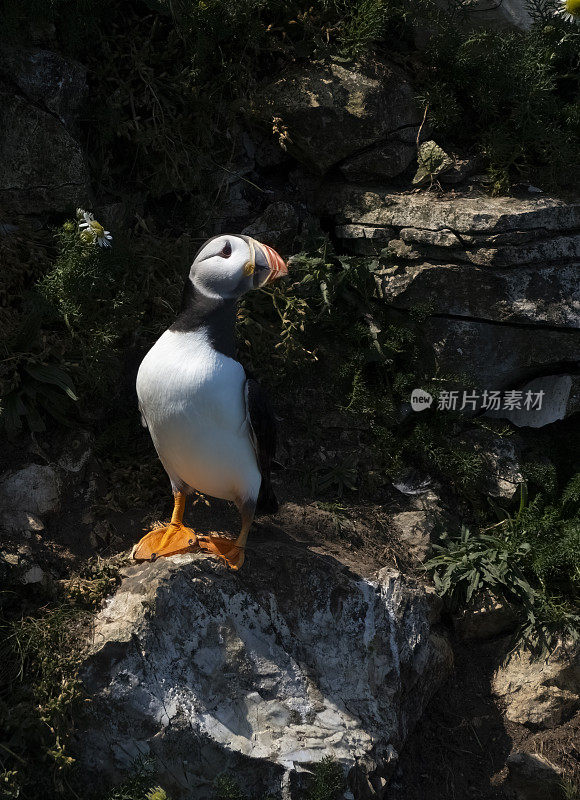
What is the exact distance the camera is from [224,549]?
4199 mm

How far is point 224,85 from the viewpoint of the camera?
5.59 metres

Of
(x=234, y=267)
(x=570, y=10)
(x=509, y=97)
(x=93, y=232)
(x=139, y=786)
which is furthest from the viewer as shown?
(x=570, y=10)

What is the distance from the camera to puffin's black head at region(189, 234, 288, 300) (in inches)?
147

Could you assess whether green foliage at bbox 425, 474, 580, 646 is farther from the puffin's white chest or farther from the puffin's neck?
the puffin's neck

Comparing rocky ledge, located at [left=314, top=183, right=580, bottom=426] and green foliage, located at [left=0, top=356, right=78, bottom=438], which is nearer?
green foliage, located at [left=0, top=356, right=78, bottom=438]

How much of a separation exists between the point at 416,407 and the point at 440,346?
1.50ft

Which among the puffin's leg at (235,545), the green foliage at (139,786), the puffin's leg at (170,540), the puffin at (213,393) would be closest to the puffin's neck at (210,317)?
the puffin at (213,393)

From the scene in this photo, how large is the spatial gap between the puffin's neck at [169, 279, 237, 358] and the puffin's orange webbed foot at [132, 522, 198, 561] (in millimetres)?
1011

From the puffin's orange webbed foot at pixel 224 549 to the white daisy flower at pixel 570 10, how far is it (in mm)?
4473

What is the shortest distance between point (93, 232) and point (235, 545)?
206 centimetres

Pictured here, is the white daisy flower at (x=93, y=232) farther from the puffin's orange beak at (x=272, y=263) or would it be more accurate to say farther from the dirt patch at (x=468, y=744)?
the dirt patch at (x=468, y=744)

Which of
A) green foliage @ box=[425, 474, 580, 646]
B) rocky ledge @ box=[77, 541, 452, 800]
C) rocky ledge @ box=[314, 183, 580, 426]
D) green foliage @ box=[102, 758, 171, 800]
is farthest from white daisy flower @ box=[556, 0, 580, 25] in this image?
green foliage @ box=[102, 758, 171, 800]

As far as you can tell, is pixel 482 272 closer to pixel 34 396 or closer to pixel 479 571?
pixel 479 571

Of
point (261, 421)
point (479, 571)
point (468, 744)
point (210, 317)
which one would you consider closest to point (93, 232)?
point (210, 317)
